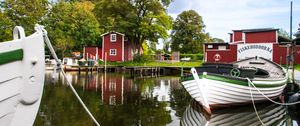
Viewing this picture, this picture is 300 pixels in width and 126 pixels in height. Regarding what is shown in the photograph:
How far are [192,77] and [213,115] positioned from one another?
1402mm

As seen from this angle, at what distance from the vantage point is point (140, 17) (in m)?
42.7

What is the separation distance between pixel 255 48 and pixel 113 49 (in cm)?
2119

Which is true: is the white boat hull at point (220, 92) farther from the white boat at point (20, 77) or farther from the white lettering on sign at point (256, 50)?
the white lettering on sign at point (256, 50)

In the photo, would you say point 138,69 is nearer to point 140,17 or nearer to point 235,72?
point 140,17

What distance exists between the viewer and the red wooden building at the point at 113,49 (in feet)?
146

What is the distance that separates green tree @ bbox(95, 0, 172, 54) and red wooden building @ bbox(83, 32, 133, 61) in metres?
1.19

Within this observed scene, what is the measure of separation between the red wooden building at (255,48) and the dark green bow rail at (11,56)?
26.9 metres

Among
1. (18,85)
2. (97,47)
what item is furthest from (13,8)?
(18,85)

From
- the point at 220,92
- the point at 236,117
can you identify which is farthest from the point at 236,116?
the point at 220,92

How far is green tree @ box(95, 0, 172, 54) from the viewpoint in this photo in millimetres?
41438

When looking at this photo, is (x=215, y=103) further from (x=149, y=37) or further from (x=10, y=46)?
(x=149, y=37)

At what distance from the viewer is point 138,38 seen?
4450cm

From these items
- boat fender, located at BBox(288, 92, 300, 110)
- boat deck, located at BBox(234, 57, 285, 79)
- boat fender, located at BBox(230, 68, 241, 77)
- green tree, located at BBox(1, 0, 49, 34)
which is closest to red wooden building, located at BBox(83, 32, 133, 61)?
green tree, located at BBox(1, 0, 49, 34)

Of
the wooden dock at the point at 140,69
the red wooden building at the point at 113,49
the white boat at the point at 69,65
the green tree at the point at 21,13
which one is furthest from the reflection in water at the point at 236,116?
the red wooden building at the point at 113,49
